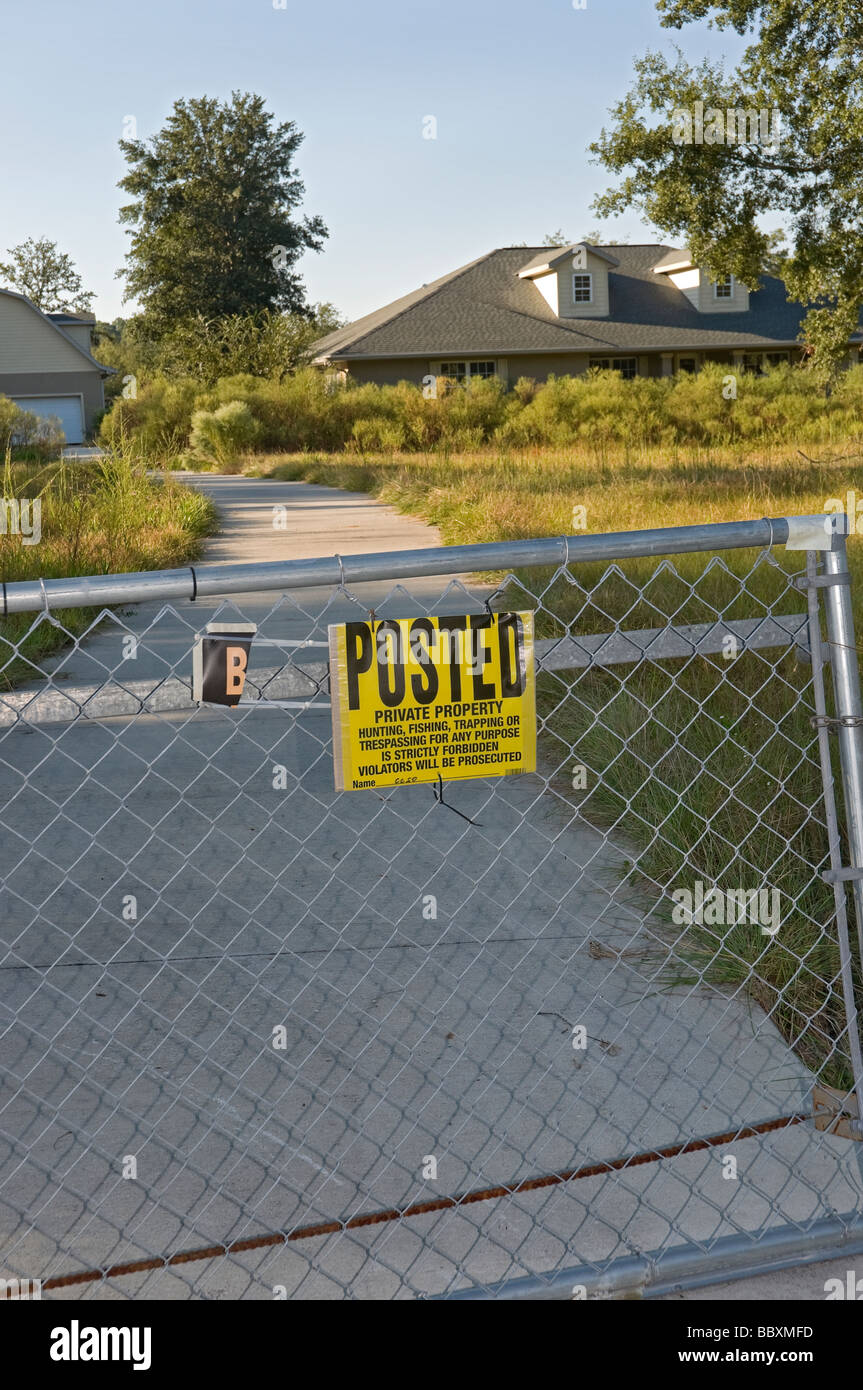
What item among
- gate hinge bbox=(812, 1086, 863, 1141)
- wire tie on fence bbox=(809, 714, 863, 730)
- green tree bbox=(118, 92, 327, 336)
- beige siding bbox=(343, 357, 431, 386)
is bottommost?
gate hinge bbox=(812, 1086, 863, 1141)

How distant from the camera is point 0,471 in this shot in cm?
1606

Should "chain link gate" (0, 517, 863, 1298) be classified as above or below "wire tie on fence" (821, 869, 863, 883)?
below

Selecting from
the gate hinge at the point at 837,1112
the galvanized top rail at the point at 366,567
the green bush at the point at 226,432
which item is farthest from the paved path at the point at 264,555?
the green bush at the point at 226,432

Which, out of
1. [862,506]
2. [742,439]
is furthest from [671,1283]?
[742,439]

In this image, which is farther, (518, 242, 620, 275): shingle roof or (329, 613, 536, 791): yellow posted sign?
(518, 242, 620, 275): shingle roof

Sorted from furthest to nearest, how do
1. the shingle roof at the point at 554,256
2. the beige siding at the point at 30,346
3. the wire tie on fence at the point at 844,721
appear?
the beige siding at the point at 30,346, the shingle roof at the point at 554,256, the wire tie on fence at the point at 844,721

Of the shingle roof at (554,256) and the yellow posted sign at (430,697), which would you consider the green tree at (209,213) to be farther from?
A: the yellow posted sign at (430,697)

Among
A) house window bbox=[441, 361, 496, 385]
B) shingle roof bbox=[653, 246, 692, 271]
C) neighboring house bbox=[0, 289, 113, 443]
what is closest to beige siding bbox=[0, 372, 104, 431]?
neighboring house bbox=[0, 289, 113, 443]

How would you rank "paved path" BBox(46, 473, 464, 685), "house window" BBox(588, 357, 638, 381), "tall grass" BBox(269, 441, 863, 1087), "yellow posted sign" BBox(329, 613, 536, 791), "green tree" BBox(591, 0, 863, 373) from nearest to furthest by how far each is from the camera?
"yellow posted sign" BBox(329, 613, 536, 791)
"tall grass" BBox(269, 441, 863, 1087)
"paved path" BBox(46, 473, 464, 685)
"green tree" BBox(591, 0, 863, 373)
"house window" BBox(588, 357, 638, 381)

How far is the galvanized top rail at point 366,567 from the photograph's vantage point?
7.63 feet

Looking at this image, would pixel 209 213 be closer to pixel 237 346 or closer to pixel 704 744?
pixel 237 346

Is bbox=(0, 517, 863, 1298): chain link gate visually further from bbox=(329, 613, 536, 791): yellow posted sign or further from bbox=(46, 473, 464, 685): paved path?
bbox=(46, 473, 464, 685): paved path

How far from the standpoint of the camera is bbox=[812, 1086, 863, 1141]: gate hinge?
109 inches

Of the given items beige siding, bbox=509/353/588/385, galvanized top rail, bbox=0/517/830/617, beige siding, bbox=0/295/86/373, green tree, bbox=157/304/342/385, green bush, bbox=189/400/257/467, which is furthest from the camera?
beige siding, bbox=0/295/86/373
